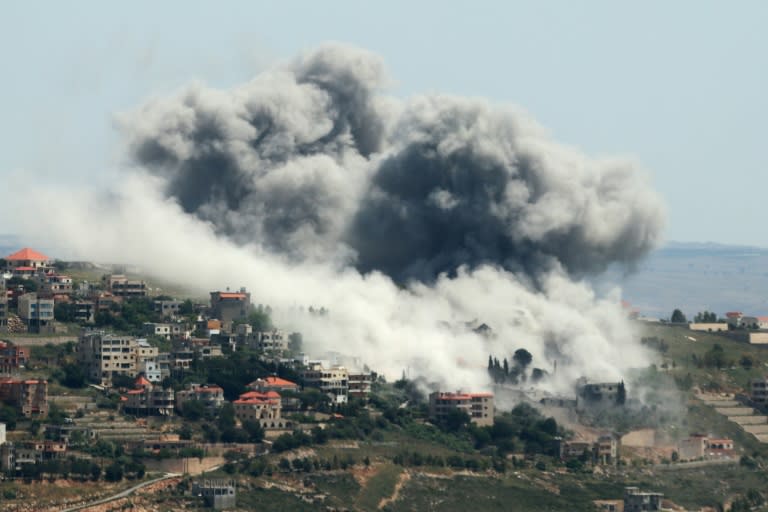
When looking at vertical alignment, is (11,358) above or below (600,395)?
above

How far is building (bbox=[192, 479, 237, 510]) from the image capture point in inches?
4862

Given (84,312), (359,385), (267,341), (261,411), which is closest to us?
(261,411)

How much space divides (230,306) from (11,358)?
74.3 ft

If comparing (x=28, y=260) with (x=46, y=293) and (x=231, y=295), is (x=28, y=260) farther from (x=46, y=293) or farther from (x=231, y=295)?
(x=231, y=295)

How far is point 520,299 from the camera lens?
549 ft

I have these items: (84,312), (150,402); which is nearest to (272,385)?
(150,402)

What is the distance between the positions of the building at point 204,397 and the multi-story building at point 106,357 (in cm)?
509

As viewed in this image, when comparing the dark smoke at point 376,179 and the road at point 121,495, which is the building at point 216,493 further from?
the dark smoke at point 376,179

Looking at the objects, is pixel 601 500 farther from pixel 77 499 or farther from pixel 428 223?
pixel 428 223

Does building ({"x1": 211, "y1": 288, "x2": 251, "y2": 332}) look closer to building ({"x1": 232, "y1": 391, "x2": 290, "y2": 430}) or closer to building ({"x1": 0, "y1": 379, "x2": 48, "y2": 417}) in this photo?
building ({"x1": 232, "y1": 391, "x2": 290, "y2": 430})

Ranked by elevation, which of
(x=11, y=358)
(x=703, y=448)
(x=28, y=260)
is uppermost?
(x=28, y=260)

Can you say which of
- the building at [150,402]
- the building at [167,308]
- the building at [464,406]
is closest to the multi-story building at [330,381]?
the building at [464,406]

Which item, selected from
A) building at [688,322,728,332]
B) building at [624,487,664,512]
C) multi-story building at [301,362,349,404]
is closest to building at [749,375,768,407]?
building at [688,322,728,332]

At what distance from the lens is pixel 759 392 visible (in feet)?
525
